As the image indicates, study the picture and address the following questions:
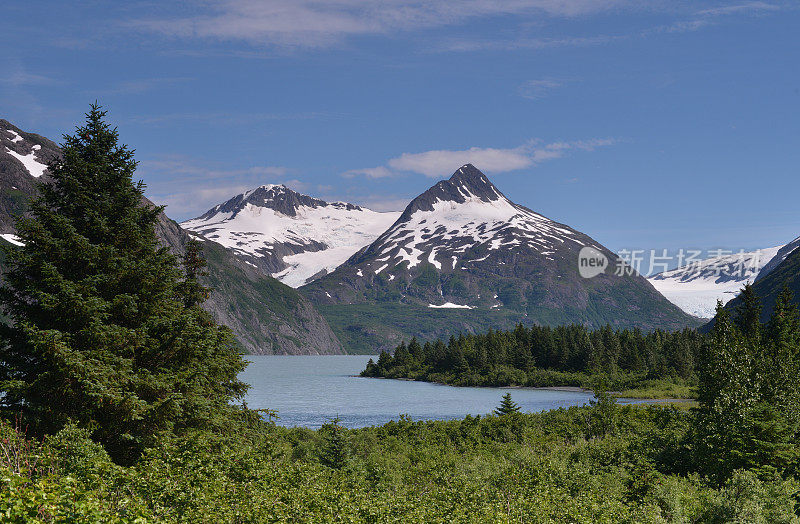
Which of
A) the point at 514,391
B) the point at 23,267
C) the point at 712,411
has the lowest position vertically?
the point at 514,391

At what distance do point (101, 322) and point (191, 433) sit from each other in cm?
593

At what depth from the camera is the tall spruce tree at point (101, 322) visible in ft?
84.0

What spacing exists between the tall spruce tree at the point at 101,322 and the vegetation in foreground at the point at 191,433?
8 centimetres

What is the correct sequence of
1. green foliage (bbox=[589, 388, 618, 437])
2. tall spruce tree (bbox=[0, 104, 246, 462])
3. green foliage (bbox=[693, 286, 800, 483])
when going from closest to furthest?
tall spruce tree (bbox=[0, 104, 246, 462]) → green foliage (bbox=[693, 286, 800, 483]) → green foliage (bbox=[589, 388, 618, 437])

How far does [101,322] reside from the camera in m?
26.4

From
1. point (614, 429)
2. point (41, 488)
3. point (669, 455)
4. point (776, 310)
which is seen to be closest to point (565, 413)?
point (614, 429)

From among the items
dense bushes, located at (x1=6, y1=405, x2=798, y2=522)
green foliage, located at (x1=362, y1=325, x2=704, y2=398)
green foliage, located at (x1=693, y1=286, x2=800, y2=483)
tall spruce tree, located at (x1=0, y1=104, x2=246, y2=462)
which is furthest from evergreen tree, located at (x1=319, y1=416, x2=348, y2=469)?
green foliage, located at (x1=362, y1=325, x2=704, y2=398)

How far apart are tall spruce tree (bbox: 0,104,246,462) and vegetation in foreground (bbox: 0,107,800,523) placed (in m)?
0.08

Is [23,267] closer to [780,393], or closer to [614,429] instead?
[780,393]

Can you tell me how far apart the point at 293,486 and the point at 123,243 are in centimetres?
1504

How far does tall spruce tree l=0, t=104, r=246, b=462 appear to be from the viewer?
25.6 m

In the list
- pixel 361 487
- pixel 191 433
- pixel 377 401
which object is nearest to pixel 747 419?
pixel 361 487

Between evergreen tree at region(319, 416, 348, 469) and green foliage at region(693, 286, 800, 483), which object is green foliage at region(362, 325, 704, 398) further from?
evergreen tree at region(319, 416, 348, 469)

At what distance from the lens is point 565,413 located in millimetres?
62219
